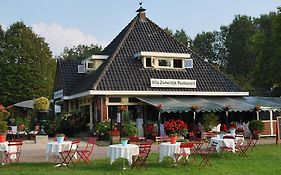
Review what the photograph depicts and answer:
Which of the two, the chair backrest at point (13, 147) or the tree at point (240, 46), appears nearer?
the chair backrest at point (13, 147)

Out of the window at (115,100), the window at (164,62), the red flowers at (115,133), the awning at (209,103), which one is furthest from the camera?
the window at (164,62)

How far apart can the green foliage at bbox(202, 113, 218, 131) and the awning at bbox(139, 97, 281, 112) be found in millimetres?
542

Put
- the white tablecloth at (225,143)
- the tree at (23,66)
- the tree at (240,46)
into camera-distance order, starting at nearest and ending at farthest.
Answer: the white tablecloth at (225,143) → the tree at (23,66) → the tree at (240,46)

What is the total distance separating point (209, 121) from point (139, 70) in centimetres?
503

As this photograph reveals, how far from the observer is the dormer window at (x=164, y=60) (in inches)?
1027

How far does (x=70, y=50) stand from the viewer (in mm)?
74688

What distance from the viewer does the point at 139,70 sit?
25.8 m

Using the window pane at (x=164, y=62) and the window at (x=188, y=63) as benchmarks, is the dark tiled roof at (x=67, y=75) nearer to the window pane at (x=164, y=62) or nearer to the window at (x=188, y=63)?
the window pane at (x=164, y=62)

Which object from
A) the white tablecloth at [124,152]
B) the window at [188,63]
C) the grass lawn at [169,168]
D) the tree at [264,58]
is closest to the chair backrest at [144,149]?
the white tablecloth at [124,152]

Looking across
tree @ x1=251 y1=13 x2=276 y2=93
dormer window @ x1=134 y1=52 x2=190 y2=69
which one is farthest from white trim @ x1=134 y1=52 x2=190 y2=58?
tree @ x1=251 y1=13 x2=276 y2=93

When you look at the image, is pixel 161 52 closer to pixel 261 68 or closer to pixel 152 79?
pixel 152 79

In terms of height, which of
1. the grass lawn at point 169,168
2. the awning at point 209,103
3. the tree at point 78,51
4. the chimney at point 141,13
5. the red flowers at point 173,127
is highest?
the tree at point 78,51

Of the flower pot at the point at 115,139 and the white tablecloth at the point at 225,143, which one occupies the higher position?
the white tablecloth at the point at 225,143

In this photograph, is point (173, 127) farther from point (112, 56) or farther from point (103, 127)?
point (112, 56)
